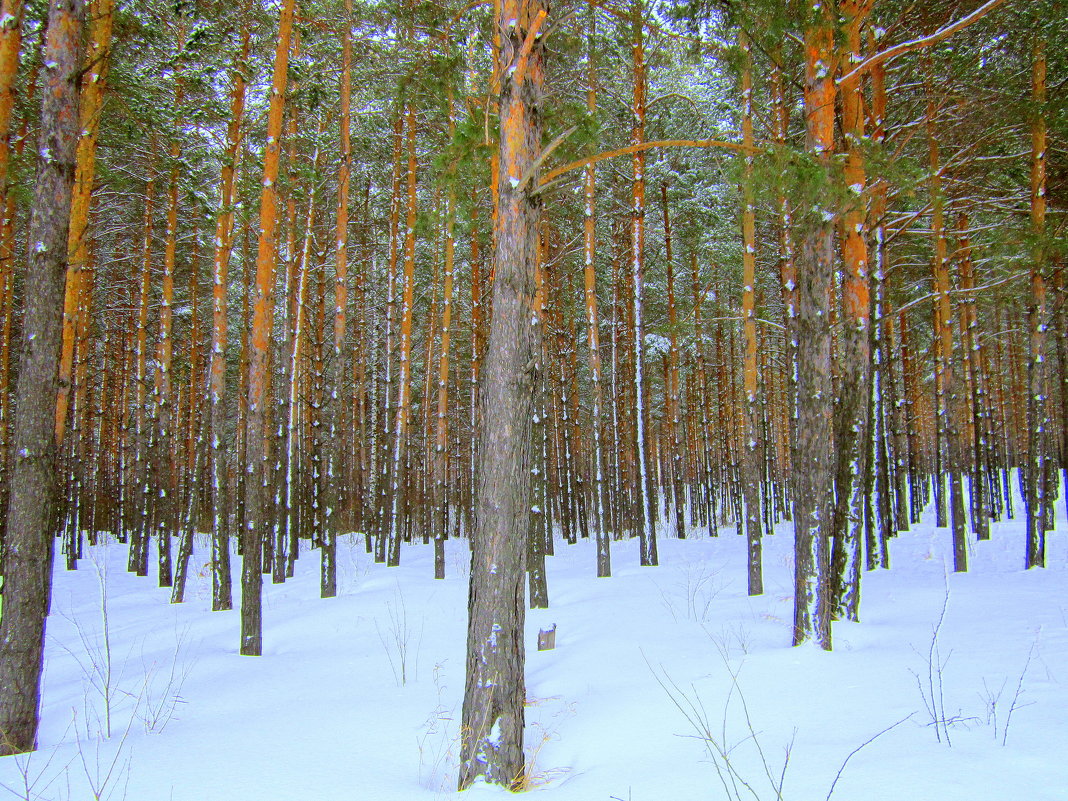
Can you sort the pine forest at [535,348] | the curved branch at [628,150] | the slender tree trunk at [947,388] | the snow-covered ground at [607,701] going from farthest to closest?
the slender tree trunk at [947,388] → the pine forest at [535,348] → the curved branch at [628,150] → the snow-covered ground at [607,701]

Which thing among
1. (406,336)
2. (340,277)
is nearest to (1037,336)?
(406,336)

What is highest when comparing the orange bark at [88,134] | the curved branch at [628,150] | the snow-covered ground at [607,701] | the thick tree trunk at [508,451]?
the orange bark at [88,134]

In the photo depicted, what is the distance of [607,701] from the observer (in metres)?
5.02

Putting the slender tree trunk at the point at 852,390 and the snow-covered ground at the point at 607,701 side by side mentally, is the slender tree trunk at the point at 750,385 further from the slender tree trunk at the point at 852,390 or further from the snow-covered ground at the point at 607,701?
the slender tree trunk at the point at 852,390

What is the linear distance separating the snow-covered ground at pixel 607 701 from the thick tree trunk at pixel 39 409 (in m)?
0.61

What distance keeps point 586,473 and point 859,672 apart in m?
19.0

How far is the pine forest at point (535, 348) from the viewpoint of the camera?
4059mm

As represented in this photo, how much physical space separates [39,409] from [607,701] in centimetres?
491

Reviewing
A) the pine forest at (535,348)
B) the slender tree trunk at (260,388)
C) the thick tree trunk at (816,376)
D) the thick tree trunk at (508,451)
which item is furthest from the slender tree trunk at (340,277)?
the thick tree trunk at (816,376)

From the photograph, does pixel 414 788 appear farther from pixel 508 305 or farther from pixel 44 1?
pixel 44 1

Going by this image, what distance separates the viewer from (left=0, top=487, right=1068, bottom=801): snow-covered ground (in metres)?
3.43

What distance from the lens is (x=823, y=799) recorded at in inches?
114

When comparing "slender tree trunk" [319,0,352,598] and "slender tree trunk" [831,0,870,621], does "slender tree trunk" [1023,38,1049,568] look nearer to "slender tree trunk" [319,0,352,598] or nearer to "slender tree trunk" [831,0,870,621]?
"slender tree trunk" [831,0,870,621]

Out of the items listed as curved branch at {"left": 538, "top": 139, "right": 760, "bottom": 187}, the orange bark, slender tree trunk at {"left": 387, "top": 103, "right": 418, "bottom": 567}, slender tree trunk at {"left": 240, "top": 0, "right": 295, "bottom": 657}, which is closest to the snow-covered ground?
slender tree trunk at {"left": 240, "top": 0, "right": 295, "bottom": 657}
